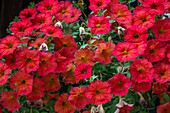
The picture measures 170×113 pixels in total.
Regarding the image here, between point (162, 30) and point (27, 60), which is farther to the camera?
point (162, 30)

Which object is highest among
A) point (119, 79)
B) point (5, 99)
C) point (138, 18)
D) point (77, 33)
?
point (138, 18)

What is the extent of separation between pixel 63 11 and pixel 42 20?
15 cm

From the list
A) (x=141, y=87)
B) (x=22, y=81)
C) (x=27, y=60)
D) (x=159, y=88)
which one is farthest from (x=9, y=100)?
(x=159, y=88)

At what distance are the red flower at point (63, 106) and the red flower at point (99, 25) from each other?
0.40 m

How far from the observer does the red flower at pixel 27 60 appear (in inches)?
42.5

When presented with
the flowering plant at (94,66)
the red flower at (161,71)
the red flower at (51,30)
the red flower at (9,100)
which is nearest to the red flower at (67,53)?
the flowering plant at (94,66)

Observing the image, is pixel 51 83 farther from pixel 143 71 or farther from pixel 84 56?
pixel 143 71

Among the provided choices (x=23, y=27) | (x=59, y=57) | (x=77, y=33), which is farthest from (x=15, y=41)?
(x=77, y=33)

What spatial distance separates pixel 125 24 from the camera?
1.27 meters

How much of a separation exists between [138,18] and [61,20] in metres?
0.46

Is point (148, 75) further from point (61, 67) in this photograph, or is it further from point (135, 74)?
point (61, 67)

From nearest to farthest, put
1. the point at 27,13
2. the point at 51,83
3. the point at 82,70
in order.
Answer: the point at 82,70 < the point at 51,83 < the point at 27,13

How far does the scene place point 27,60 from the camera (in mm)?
1122

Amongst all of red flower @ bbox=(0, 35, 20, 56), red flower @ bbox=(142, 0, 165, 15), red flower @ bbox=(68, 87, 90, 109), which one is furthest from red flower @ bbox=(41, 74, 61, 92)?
red flower @ bbox=(142, 0, 165, 15)
